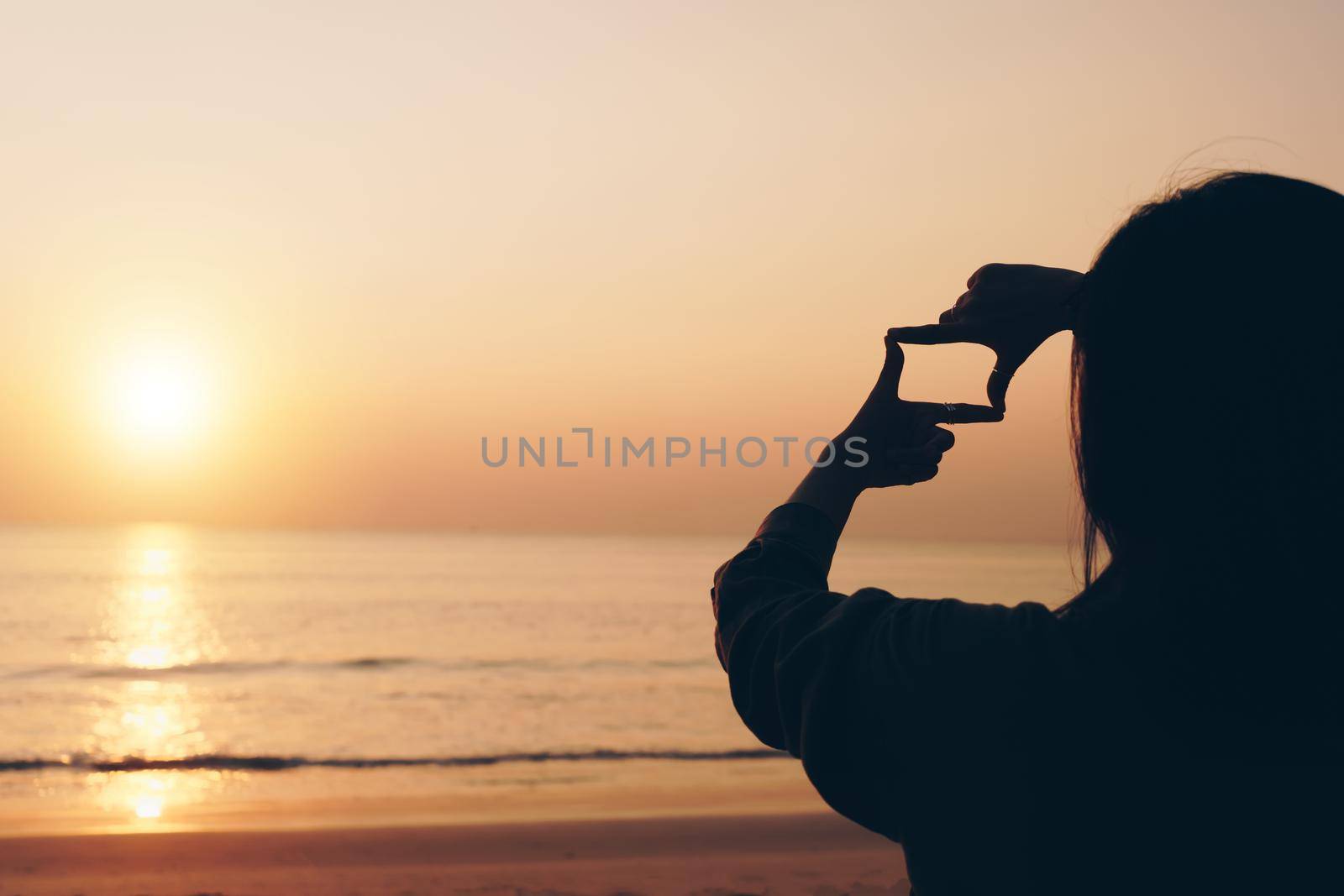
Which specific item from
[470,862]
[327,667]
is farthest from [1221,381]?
[327,667]

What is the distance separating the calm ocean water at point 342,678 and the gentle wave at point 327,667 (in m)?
0.09

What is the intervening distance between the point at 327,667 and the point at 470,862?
46.6ft

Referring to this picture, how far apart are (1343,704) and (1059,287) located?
479 millimetres

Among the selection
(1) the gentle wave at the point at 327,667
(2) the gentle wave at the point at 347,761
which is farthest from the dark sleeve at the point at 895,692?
(1) the gentle wave at the point at 327,667

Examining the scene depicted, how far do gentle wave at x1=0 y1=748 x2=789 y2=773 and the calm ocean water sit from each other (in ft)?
0.14

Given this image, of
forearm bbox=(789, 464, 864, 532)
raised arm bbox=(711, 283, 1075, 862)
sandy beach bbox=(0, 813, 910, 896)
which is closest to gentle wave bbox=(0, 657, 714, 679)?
sandy beach bbox=(0, 813, 910, 896)

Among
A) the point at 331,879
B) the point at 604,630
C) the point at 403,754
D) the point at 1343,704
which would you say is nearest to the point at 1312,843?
the point at 1343,704

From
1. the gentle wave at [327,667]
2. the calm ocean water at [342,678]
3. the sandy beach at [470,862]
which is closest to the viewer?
the sandy beach at [470,862]

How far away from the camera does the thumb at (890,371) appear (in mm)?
1099

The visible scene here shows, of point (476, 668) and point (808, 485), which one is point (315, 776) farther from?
point (808, 485)

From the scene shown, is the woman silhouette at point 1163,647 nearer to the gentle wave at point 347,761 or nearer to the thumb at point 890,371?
the thumb at point 890,371

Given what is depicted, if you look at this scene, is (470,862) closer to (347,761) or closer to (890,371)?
(347,761)

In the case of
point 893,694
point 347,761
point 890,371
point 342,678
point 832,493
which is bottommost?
point 342,678

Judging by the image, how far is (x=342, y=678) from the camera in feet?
60.9
